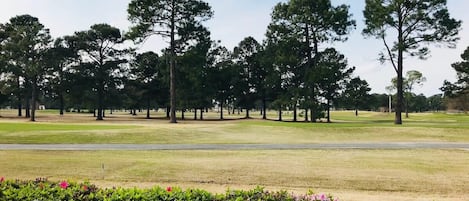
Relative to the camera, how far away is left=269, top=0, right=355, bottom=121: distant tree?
4822 centimetres

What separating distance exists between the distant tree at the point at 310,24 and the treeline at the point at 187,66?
0.38 ft

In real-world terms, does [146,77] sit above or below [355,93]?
above

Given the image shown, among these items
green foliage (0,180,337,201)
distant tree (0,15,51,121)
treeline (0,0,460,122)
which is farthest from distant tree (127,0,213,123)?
green foliage (0,180,337,201)

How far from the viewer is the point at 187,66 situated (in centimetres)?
5131

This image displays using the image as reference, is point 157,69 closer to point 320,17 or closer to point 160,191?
point 320,17

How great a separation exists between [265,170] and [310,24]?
1463 inches

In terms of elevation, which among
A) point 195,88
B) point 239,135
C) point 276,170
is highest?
point 195,88

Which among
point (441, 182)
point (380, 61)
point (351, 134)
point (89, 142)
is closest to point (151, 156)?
point (89, 142)

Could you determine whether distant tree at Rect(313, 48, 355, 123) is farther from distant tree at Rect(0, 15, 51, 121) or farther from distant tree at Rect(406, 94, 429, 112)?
distant tree at Rect(406, 94, 429, 112)

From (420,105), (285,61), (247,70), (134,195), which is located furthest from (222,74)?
(420,105)

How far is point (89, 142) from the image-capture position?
24.0m

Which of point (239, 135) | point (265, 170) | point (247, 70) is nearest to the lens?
point (265, 170)

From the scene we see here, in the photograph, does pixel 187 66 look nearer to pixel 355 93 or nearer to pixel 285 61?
pixel 285 61

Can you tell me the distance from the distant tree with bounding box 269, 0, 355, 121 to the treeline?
4.6 inches
